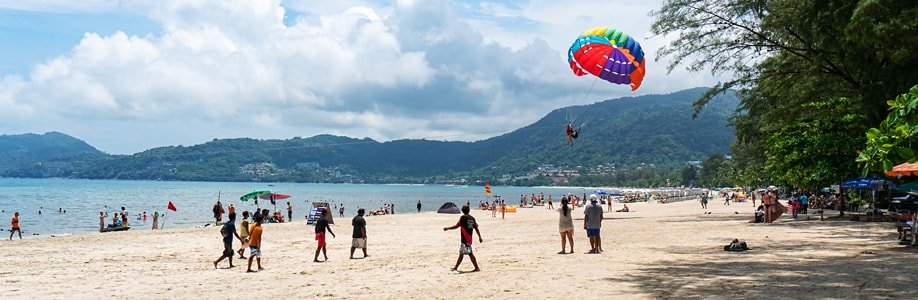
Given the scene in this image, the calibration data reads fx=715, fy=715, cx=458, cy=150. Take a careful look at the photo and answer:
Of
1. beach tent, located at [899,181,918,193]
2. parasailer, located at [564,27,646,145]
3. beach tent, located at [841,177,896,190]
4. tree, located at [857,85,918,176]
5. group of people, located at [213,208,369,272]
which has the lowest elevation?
group of people, located at [213,208,369,272]

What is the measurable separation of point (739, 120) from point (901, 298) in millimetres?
33737

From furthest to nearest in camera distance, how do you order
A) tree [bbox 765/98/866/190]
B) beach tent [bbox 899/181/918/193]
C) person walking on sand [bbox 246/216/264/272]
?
tree [bbox 765/98/866/190]
beach tent [bbox 899/181/918/193]
person walking on sand [bbox 246/216/264/272]

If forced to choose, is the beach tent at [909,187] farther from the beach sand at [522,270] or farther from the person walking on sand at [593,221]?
the person walking on sand at [593,221]

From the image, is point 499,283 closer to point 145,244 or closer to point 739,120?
point 145,244

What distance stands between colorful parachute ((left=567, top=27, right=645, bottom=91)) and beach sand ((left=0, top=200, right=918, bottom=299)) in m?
7.65

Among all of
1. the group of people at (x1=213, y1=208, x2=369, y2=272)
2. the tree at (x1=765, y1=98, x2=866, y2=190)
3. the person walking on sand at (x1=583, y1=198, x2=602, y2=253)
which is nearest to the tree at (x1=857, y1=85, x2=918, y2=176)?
the person walking on sand at (x1=583, y1=198, x2=602, y2=253)

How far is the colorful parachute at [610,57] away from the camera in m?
27.2

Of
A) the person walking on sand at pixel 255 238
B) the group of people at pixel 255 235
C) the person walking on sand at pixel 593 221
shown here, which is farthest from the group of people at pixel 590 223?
the person walking on sand at pixel 255 238

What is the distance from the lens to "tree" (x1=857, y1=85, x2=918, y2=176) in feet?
25.0

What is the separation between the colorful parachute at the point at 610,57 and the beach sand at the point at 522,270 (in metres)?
7.65

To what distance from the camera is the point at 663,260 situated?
13906 mm

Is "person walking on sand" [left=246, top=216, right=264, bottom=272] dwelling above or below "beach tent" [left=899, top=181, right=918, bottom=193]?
below

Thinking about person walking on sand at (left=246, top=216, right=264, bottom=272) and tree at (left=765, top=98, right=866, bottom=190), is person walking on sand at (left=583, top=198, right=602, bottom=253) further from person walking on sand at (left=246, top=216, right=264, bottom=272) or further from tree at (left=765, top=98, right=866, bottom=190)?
tree at (left=765, top=98, right=866, bottom=190)

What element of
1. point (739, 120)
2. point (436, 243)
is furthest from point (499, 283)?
point (739, 120)
